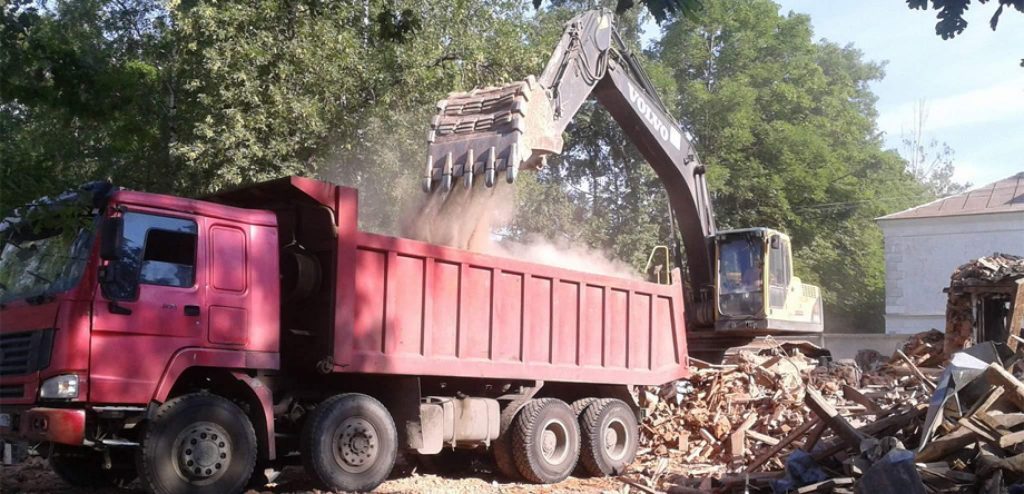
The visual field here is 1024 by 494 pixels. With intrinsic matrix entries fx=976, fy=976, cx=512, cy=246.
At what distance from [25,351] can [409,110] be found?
10.8 metres

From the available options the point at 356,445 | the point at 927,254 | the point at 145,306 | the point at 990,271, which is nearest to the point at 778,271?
the point at 990,271

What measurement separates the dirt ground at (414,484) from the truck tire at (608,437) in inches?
9.8

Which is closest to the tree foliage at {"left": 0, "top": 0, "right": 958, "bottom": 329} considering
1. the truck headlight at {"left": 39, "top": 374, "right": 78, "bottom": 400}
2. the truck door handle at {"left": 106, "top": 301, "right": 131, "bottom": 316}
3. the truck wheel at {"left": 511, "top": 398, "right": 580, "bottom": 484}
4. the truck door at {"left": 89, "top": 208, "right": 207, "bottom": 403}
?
the truck door at {"left": 89, "top": 208, "right": 207, "bottom": 403}

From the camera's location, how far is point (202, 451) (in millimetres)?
7582

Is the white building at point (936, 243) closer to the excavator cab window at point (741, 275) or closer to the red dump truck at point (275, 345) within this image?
the excavator cab window at point (741, 275)

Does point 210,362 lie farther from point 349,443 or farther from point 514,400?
point 514,400

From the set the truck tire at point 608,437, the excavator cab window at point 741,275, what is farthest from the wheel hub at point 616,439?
the excavator cab window at point 741,275

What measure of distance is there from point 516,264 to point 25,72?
16.5 feet

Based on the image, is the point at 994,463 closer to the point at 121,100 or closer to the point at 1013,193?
the point at 121,100

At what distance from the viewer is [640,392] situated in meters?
13.4

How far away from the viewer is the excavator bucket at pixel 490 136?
10492mm

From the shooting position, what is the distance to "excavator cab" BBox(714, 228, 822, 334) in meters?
15.8

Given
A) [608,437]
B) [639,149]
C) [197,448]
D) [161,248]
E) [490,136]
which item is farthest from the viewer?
[639,149]

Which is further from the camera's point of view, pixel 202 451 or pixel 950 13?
pixel 202 451
